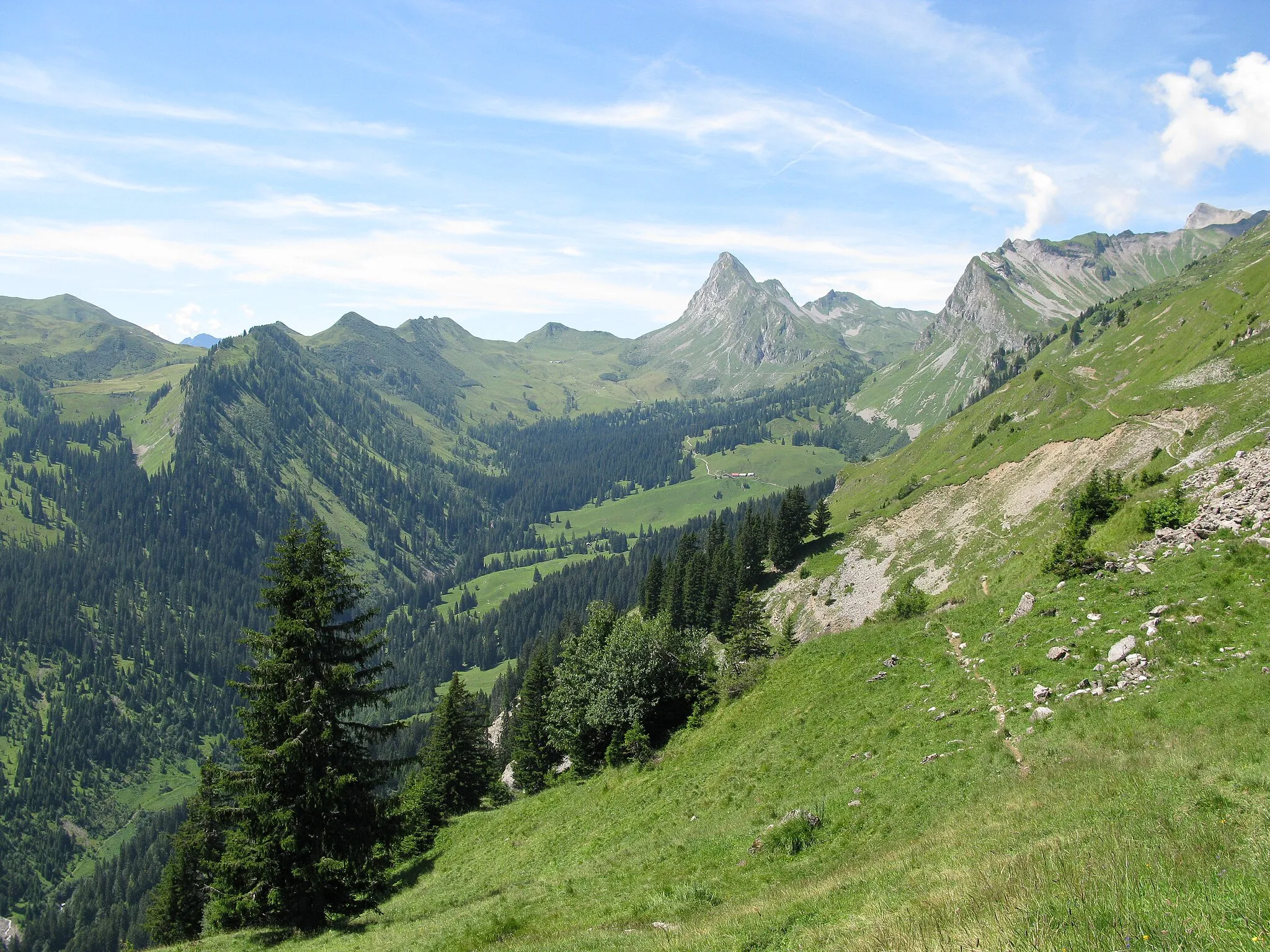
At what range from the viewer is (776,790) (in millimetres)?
29156

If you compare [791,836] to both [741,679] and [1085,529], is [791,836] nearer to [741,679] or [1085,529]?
[741,679]

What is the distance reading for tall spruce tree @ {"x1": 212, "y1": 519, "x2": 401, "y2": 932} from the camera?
27.0 meters

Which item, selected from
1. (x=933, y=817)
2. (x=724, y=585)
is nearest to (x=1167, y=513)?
(x=933, y=817)

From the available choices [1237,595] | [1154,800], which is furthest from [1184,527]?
[1154,800]

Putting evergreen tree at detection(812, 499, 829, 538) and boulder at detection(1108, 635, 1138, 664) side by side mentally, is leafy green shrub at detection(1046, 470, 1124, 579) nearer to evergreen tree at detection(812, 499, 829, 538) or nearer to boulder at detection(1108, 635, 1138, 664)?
boulder at detection(1108, 635, 1138, 664)

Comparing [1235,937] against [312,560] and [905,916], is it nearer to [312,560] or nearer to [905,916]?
[905,916]

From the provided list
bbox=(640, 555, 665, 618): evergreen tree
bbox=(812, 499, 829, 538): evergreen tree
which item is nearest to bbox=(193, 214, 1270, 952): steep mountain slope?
bbox=(812, 499, 829, 538): evergreen tree

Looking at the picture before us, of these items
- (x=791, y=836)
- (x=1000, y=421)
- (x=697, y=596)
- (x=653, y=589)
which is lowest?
(x=653, y=589)

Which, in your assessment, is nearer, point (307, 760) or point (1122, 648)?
point (1122, 648)

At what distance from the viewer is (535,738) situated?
70.4 metres

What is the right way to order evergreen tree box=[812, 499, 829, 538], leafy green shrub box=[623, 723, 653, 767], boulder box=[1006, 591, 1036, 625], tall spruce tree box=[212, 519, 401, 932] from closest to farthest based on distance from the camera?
tall spruce tree box=[212, 519, 401, 932]
boulder box=[1006, 591, 1036, 625]
leafy green shrub box=[623, 723, 653, 767]
evergreen tree box=[812, 499, 829, 538]

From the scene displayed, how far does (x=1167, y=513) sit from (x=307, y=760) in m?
44.9

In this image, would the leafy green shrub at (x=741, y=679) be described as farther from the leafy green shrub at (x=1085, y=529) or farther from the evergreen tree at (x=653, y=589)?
the evergreen tree at (x=653, y=589)

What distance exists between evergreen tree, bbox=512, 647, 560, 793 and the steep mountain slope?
67.9 feet
